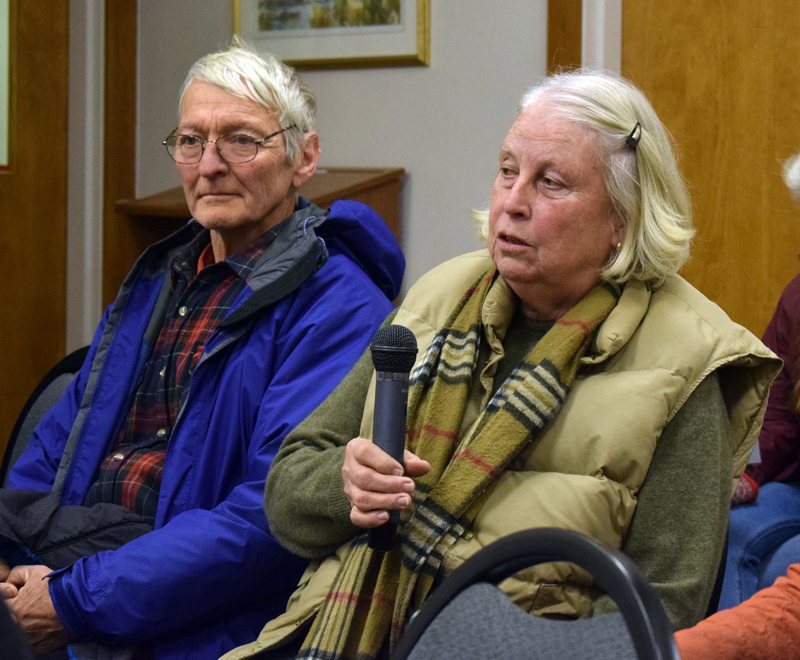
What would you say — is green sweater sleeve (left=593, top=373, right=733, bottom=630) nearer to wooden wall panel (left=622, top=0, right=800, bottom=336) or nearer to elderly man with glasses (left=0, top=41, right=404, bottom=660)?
elderly man with glasses (left=0, top=41, right=404, bottom=660)

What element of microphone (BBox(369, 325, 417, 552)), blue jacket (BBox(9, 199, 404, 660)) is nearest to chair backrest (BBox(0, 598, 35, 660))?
microphone (BBox(369, 325, 417, 552))

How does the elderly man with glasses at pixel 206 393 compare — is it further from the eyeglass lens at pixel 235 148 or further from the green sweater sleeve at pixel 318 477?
the green sweater sleeve at pixel 318 477

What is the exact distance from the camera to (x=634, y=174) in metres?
1.33

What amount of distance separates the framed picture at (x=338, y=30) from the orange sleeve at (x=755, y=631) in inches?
85.9

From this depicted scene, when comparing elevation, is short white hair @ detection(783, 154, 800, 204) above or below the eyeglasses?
below

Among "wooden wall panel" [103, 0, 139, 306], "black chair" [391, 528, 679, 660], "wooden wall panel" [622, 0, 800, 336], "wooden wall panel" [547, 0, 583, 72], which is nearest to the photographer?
"black chair" [391, 528, 679, 660]

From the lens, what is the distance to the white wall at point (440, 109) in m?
2.83

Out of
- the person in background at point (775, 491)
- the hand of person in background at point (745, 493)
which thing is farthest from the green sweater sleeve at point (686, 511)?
the hand of person in background at point (745, 493)

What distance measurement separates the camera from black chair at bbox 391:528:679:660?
66cm

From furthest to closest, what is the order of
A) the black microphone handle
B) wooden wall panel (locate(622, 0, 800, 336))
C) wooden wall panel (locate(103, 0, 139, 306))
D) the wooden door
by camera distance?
wooden wall panel (locate(103, 0, 139, 306)) < the wooden door < wooden wall panel (locate(622, 0, 800, 336)) < the black microphone handle

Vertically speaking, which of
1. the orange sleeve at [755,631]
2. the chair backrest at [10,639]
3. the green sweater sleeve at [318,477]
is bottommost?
the orange sleeve at [755,631]

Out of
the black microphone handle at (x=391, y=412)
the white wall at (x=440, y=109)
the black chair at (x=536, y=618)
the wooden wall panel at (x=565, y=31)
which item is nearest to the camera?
the black chair at (x=536, y=618)

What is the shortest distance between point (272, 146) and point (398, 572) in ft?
3.18

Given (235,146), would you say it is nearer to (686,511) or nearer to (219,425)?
(219,425)
